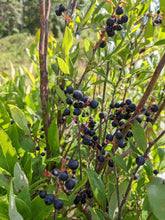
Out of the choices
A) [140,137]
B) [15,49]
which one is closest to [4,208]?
[140,137]

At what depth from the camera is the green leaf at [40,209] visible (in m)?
0.55

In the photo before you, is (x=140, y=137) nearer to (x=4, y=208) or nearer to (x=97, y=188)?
(x=97, y=188)

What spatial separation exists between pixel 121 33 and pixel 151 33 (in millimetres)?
107

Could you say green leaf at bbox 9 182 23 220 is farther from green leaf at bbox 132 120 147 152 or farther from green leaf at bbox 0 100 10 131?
green leaf at bbox 0 100 10 131

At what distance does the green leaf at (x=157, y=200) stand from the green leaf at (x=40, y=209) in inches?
12.6

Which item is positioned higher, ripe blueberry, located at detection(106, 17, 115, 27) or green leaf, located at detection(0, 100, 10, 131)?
ripe blueberry, located at detection(106, 17, 115, 27)

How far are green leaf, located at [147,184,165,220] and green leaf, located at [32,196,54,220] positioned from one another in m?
0.32

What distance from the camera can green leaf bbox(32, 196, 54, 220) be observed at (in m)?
0.55

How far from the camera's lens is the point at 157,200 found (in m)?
0.33

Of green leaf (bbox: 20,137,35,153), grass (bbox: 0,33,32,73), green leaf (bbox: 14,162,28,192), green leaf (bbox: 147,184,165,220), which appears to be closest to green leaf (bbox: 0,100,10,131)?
green leaf (bbox: 20,137,35,153)

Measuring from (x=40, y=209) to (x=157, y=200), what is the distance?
38 cm

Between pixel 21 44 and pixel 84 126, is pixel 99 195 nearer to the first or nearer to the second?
pixel 84 126

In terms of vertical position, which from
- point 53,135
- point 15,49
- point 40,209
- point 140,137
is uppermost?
point 140,137

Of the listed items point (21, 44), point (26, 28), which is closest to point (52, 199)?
Answer: point (21, 44)
